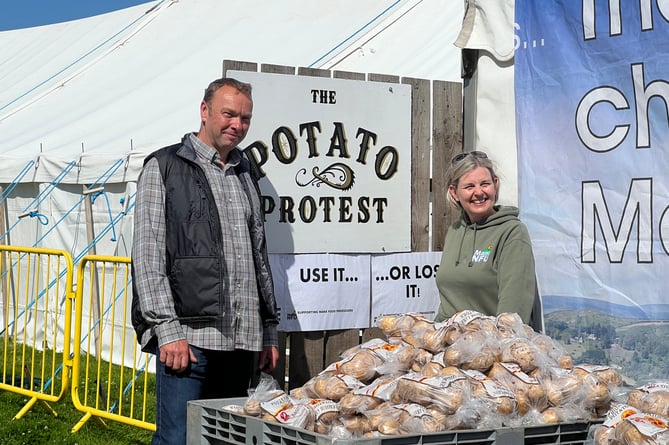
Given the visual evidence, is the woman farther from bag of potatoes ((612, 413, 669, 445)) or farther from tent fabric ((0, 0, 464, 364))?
tent fabric ((0, 0, 464, 364))

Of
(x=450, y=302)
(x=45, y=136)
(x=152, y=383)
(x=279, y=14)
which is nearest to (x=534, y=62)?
(x=450, y=302)

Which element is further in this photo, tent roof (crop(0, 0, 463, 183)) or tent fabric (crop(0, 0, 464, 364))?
tent roof (crop(0, 0, 463, 183))

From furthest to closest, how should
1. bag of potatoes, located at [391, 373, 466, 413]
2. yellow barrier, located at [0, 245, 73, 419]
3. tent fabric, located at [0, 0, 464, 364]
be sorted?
tent fabric, located at [0, 0, 464, 364], yellow barrier, located at [0, 245, 73, 419], bag of potatoes, located at [391, 373, 466, 413]

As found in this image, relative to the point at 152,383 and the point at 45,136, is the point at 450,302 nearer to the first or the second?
the point at 152,383

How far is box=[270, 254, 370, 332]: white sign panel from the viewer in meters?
4.79

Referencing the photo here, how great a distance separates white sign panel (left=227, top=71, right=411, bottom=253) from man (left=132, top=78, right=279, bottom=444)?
663 mm

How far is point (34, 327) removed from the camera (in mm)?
8539

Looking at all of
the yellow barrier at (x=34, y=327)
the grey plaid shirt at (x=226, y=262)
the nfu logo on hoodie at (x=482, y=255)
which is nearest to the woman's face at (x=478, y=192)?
the nfu logo on hoodie at (x=482, y=255)

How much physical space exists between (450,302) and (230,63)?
1.50 m

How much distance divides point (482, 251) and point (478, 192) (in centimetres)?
24

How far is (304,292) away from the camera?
4.85 meters

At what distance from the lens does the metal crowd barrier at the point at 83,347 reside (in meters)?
7.05

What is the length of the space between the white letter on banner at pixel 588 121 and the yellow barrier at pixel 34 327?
163 inches

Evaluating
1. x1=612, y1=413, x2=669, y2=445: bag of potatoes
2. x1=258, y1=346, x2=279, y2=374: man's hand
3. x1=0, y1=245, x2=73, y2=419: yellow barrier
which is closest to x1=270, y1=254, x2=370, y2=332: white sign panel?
x1=258, y1=346, x2=279, y2=374: man's hand
